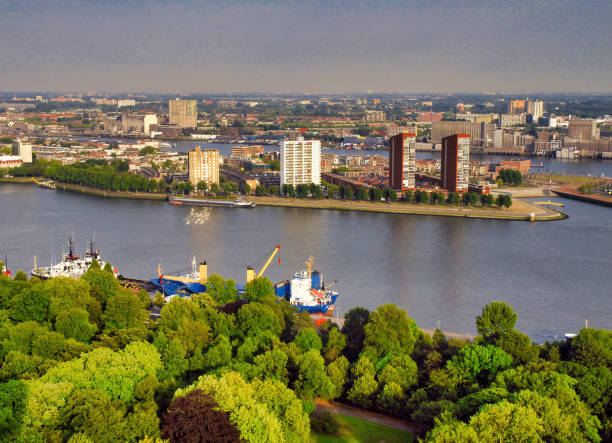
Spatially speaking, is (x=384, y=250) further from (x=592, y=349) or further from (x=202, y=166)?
(x=202, y=166)

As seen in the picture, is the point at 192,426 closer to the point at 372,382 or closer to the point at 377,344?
the point at 372,382

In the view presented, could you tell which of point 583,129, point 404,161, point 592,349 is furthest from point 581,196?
point 583,129

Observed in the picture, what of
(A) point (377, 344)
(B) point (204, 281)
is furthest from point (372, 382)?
(B) point (204, 281)

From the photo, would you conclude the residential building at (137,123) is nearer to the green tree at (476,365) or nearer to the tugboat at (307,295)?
the tugboat at (307,295)

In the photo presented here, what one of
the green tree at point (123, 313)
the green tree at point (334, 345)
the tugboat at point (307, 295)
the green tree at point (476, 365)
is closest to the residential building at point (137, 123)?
the tugboat at point (307, 295)

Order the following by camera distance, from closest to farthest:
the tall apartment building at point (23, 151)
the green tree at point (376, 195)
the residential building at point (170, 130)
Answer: the green tree at point (376, 195), the tall apartment building at point (23, 151), the residential building at point (170, 130)
